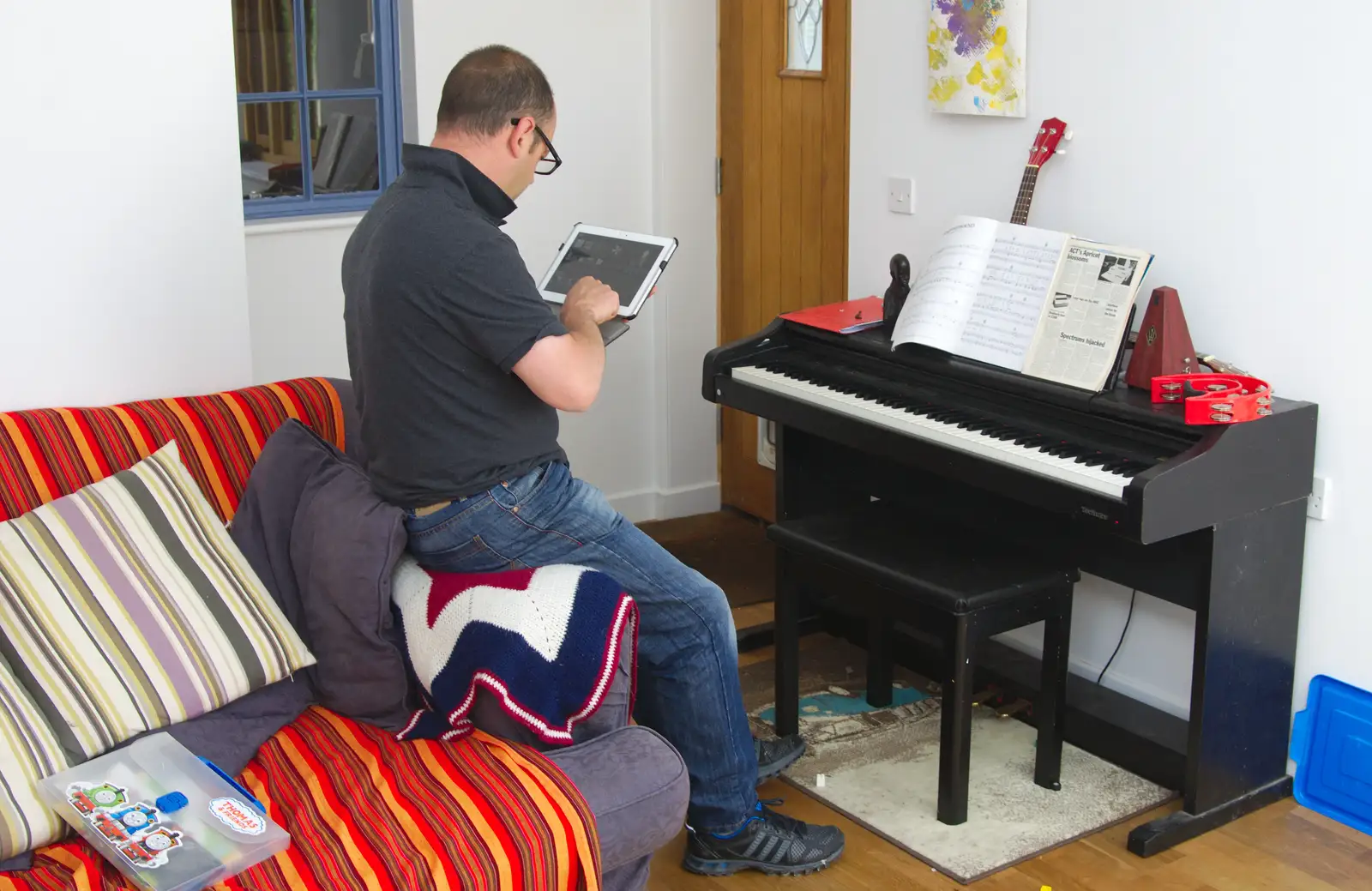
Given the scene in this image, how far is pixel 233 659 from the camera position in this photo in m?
2.24

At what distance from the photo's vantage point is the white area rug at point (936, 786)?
2707 millimetres

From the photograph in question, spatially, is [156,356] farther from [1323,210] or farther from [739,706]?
[1323,210]

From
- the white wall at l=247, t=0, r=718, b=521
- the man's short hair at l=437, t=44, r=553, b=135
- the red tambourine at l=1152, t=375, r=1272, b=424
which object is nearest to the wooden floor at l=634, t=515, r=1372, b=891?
the red tambourine at l=1152, t=375, r=1272, b=424

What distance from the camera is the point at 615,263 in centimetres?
263

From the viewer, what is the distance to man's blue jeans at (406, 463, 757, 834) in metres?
2.34

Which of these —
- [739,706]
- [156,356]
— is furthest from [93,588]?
[739,706]

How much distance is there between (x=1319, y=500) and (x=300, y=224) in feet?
8.47

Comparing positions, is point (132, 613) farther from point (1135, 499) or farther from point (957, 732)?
point (1135, 499)

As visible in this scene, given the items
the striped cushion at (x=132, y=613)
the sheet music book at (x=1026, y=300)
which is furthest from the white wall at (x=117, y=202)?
the sheet music book at (x=1026, y=300)

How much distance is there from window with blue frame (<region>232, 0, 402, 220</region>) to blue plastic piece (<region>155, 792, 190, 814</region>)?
7.15ft

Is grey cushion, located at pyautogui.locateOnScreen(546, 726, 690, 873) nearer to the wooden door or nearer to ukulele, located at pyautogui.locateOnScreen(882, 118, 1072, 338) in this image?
ukulele, located at pyautogui.locateOnScreen(882, 118, 1072, 338)

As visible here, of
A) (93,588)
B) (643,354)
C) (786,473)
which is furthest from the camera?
(643,354)

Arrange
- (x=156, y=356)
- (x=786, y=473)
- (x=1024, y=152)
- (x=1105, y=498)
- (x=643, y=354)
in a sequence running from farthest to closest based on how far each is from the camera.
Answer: (x=643, y=354)
(x=786, y=473)
(x=1024, y=152)
(x=156, y=356)
(x=1105, y=498)

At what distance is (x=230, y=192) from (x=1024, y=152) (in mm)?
1656
